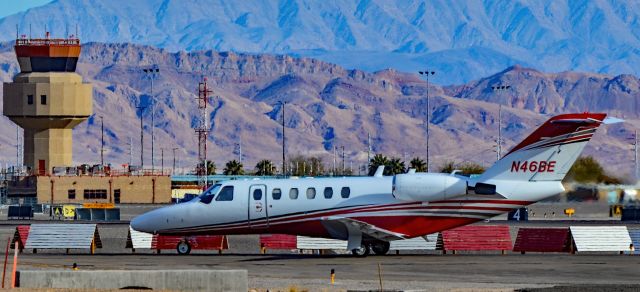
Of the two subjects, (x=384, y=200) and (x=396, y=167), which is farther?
(x=396, y=167)

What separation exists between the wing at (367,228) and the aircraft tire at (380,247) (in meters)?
0.82

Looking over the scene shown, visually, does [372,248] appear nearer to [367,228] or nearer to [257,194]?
[367,228]

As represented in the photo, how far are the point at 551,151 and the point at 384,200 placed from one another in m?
5.41

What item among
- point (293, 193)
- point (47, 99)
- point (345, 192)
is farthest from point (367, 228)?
point (47, 99)

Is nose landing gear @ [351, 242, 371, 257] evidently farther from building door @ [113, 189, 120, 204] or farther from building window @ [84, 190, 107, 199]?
building door @ [113, 189, 120, 204]

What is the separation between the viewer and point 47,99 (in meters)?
134

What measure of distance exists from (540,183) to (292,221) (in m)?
8.01

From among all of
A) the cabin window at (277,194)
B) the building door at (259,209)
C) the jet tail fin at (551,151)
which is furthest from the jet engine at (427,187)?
the building door at (259,209)

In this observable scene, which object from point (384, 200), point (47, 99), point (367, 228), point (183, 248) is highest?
point (47, 99)

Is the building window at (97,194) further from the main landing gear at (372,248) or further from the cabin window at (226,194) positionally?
A: the main landing gear at (372,248)

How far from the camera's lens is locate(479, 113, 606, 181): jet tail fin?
150ft

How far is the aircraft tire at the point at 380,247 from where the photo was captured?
161 feet

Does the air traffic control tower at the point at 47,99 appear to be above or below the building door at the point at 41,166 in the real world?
above

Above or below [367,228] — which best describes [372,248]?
below
